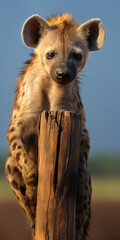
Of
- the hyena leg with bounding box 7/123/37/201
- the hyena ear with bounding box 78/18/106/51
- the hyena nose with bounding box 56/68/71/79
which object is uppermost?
the hyena ear with bounding box 78/18/106/51

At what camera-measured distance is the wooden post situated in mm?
3127

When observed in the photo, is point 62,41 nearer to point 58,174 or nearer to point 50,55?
point 50,55

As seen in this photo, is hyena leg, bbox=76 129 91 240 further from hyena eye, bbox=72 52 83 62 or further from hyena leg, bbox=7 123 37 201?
hyena eye, bbox=72 52 83 62

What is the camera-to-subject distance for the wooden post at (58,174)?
3.13 m

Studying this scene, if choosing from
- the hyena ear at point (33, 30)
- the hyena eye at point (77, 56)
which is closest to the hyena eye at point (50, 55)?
the hyena eye at point (77, 56)

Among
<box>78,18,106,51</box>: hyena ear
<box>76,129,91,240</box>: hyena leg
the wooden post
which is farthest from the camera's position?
<box>78,18,106,51</box>: hyena ear

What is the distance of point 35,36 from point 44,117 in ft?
5.32

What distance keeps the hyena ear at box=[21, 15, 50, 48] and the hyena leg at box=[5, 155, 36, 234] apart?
→ 1349 mm

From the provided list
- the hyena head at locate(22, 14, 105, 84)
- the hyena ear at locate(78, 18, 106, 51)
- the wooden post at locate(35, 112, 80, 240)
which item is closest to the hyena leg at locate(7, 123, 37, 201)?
the wooden post at locate(35, 112, 80, 240)

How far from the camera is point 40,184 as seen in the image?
325 cm

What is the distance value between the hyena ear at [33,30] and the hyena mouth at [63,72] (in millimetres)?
609

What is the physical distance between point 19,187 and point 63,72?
1292 millimetres

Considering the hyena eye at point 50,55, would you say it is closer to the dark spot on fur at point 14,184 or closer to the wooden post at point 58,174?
the wooden post at point 58,174

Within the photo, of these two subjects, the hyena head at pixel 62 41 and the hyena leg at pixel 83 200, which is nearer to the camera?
the hyena leg at pixel 83 200
